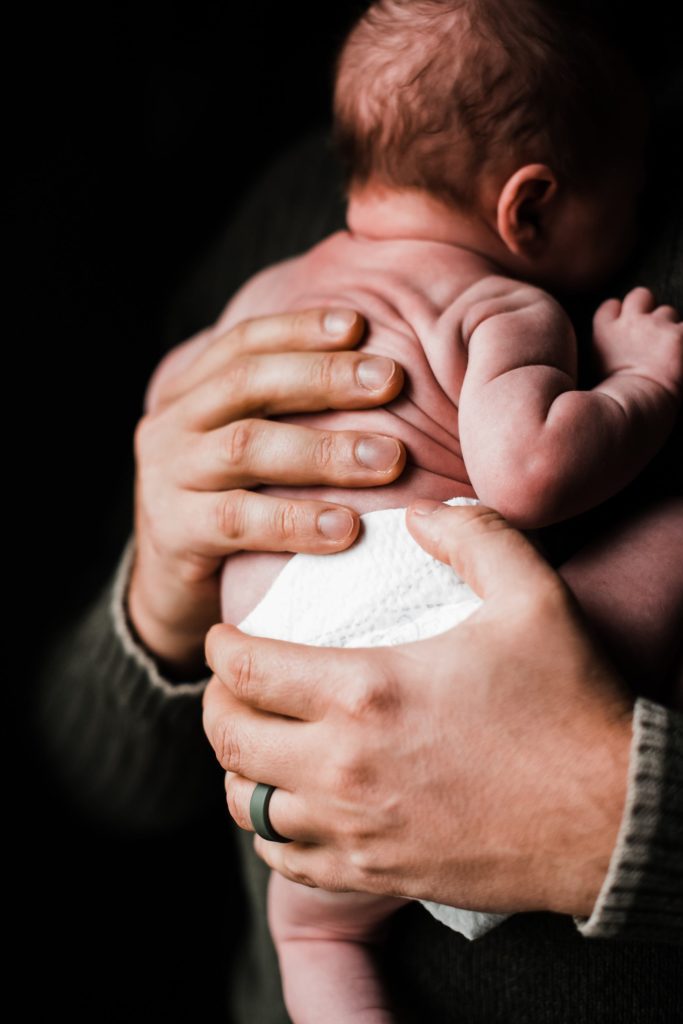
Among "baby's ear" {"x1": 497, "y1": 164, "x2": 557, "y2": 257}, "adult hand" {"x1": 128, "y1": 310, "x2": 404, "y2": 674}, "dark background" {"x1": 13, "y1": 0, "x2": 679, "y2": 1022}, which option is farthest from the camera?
"dark background" {"x1": 13, "y1": 0, "x2": 679, "y2": 1022}

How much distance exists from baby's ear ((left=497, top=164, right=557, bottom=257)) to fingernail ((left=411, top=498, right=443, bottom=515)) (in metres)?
0.39

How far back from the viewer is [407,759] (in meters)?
0.67

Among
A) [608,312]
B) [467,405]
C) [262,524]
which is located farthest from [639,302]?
[262,524]

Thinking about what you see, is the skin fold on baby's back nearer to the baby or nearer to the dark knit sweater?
the baby

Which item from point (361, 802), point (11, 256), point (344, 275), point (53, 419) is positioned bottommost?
point (53, 419)

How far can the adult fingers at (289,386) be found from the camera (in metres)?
0.86

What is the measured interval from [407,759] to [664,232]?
2.36 feet

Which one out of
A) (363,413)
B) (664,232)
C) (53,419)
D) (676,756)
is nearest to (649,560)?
(676,756)

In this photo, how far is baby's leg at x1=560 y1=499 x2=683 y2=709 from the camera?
0.77 metres

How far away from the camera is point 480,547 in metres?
0.71

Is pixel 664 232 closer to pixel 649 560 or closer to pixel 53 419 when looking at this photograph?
pixel 649 560

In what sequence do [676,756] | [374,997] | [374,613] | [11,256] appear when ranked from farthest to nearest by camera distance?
[11,256] → [374,997] → [374,613] → [676,756]

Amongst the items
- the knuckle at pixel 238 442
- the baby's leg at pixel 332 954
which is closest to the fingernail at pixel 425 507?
the knuckle at pixel 238 442

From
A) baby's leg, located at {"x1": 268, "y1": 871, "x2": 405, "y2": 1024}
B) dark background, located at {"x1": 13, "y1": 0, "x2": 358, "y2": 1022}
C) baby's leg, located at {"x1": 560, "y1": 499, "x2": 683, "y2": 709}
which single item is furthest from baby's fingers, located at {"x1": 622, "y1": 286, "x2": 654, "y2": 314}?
dark background, located at {"x1": 13, "y1": 0, "x2": 358, "y2": 1022}
